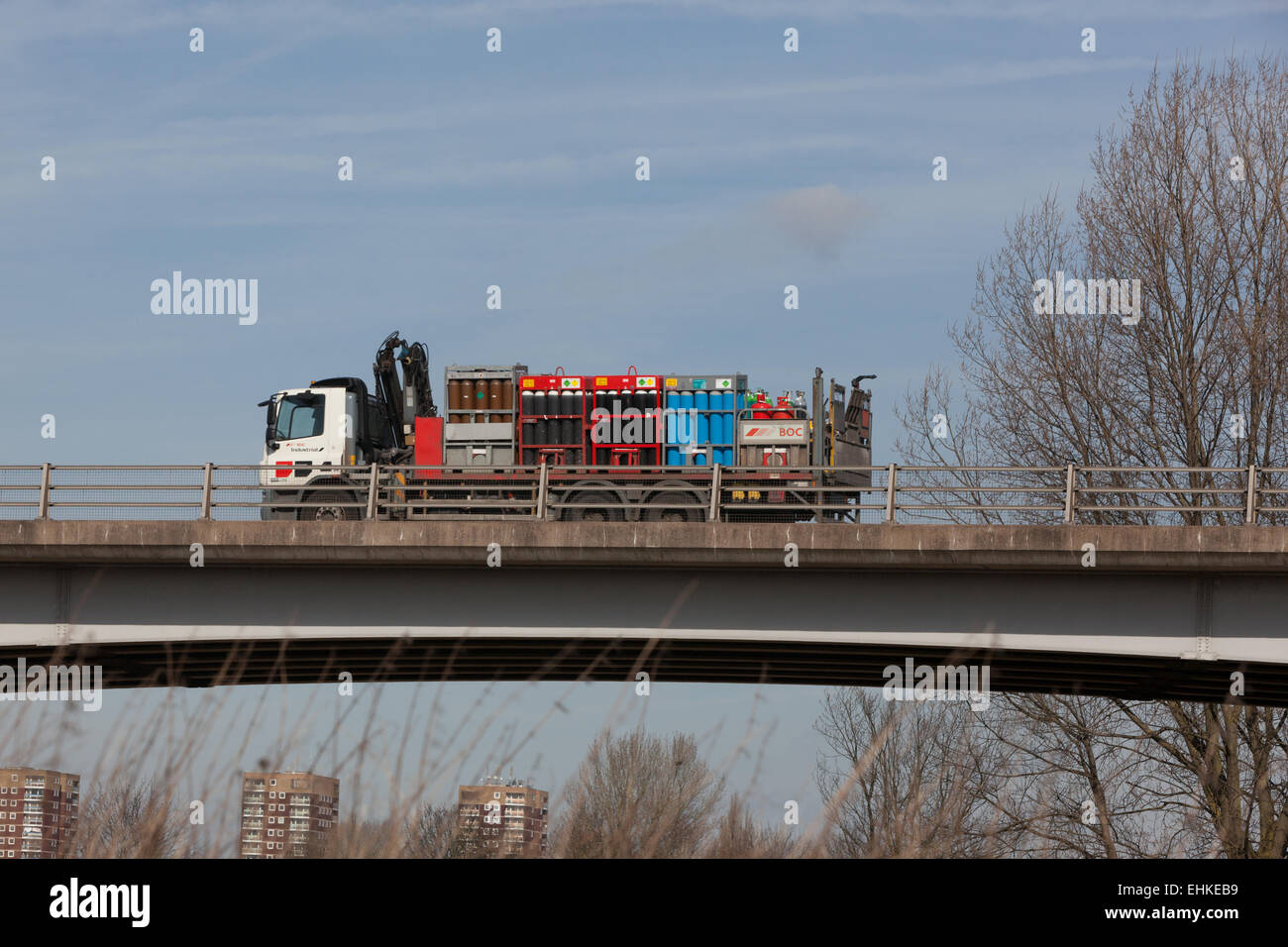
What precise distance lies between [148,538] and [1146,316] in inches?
825

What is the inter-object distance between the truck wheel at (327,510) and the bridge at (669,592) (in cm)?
479

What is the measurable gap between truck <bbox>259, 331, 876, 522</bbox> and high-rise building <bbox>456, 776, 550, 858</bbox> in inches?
717

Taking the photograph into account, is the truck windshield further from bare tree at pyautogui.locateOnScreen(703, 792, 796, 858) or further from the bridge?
bare tree at pyautogui.locateOnScreen(703, 792, 796, 858)

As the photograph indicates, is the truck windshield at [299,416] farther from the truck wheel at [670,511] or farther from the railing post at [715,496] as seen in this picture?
the railing post at [715,496]

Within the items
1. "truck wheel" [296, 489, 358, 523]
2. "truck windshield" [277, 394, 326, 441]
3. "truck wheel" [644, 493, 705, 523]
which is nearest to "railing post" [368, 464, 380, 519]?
"truck wheel" [296, 489, 358, 523]

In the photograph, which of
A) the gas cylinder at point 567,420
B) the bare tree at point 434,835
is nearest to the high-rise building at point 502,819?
the bare tree at point 434,835

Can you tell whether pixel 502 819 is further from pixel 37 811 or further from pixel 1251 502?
pixel 1251 502

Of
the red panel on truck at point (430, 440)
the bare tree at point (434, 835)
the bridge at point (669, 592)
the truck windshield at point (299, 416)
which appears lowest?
the bare tree at point (434, 835)

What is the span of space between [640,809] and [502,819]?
563mm

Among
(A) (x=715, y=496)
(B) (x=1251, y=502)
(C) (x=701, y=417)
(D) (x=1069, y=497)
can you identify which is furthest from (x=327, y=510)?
(B) (x=1251, y=502)

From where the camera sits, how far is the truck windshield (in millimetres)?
27828

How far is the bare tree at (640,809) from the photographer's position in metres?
5.27
